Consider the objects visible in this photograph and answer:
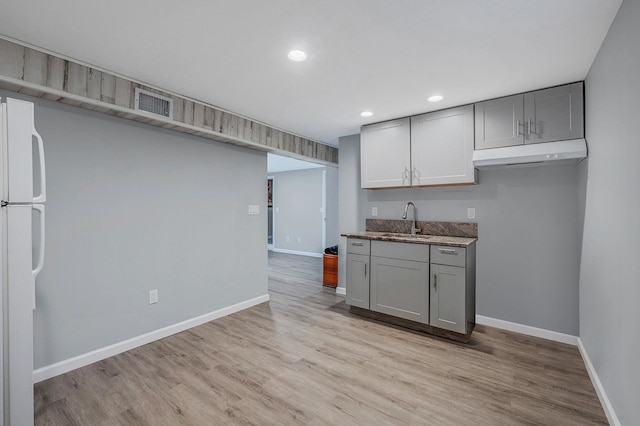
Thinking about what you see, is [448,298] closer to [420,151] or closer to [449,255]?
[449,255]

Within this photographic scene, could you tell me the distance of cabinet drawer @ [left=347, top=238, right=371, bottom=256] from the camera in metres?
3.46

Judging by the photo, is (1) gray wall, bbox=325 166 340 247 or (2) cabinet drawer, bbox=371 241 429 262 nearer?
(2) cabinet drawer, bbox=371 241 429 262

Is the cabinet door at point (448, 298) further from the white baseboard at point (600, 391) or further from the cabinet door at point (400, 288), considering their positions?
the white baseboard at point (600, 391)

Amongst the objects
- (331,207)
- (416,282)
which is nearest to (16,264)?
(416,282)

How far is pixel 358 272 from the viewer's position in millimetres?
3535

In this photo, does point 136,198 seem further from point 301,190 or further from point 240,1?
point 301,190

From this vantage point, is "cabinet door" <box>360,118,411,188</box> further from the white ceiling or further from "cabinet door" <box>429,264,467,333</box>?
"cabinet door" <box>429,264,467,333</box>

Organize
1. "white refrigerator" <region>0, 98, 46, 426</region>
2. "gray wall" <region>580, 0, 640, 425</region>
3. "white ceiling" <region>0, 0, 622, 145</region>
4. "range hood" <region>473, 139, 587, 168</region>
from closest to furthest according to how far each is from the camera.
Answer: "white refrigerator" <region>0, 98, 46, 426</region>
"gray wall" <region>580, 0, 640, 425</region>
"white ceiling" <region>0, 0, 622, 145</region>
"range hood" <region>473, 139, 587, 168</region>

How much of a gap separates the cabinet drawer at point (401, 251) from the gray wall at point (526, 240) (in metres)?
0.68

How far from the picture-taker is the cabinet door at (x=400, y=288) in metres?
3.04

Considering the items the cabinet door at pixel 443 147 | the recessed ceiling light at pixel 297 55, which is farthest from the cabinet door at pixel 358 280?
the recessed ceiling light at pixel 297 55

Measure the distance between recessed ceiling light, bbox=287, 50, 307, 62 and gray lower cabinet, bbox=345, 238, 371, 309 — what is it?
2.06 m

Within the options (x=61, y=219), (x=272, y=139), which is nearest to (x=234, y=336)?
(x=61, y=219)

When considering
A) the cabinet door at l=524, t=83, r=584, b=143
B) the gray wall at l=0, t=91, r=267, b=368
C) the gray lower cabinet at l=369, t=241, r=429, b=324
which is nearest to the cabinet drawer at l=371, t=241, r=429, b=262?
the gray lower cabinet at l=369, t=241, r=429, b=324
